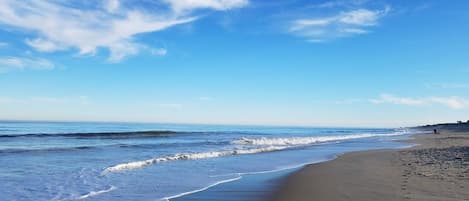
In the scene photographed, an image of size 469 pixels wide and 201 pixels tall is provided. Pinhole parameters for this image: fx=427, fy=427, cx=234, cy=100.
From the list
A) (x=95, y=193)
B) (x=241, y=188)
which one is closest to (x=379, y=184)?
(x=241, y=188)

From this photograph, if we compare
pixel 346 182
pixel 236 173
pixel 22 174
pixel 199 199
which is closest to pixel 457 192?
pixel 346 182

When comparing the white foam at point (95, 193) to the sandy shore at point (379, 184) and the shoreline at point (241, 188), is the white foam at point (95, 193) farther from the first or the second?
the sandy shore at point (379, 184)

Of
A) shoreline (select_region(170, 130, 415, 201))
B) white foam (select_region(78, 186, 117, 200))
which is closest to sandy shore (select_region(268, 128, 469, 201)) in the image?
shoreline (select_region(170, 130, 415, 201))

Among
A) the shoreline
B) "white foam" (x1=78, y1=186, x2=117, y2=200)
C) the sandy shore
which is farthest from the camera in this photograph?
the shoreline

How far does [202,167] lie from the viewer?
14164 millimetres

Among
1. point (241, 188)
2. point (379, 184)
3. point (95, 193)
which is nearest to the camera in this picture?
point (95, 193)

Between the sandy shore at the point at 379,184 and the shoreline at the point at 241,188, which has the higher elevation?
the sandy shore at the point at 379,184

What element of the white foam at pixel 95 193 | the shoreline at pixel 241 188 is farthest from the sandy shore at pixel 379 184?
the white foam at pixel 95 193

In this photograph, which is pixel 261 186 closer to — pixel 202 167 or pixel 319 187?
pixel 319 187

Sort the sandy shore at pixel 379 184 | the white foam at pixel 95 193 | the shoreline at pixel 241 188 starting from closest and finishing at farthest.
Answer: the sandy shore at pixel 379 184 → the white foam at pixel 95 193 → the shoreline at pixel 241 188

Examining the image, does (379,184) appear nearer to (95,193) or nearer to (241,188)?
(241,188)

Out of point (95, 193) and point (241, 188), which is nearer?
point (95, 193)

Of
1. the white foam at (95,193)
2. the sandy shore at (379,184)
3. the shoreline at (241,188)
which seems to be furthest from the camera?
the shoreline at (241,188)

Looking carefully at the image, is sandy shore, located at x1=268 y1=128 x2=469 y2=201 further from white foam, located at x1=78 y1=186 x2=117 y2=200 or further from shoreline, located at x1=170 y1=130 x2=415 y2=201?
white foam, located at x1=78 y1=186 x2=117 y2=200
